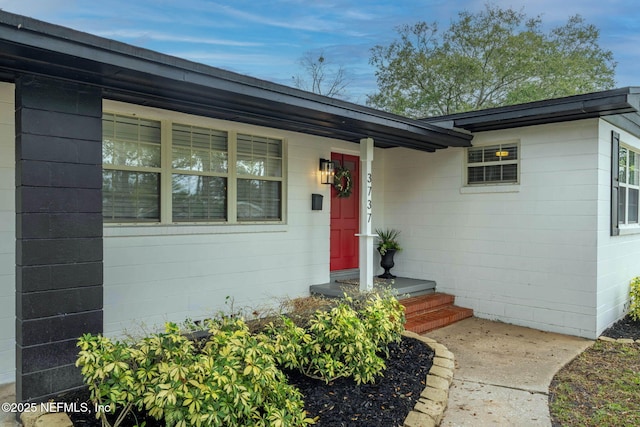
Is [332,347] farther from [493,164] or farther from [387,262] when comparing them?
[493,164]

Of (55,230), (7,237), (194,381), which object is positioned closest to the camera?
(194,381)

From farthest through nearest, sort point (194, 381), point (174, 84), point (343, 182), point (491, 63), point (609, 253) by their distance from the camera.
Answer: point (491, 63) → point (343, 182) → point (609, 253) → point (174, 84) → point (194, 381)

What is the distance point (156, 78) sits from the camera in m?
3.03

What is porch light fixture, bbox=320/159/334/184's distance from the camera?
19.7 ft

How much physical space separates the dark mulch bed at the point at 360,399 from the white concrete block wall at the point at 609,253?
305 centimetres

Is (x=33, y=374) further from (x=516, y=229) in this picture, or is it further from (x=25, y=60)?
(x=516, y=229)

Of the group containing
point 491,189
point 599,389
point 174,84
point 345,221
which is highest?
point 174,84

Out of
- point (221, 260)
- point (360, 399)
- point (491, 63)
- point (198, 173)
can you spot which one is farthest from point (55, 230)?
point (491, 63)

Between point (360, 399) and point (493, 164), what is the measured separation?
13.7ft

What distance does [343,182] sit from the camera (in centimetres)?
641

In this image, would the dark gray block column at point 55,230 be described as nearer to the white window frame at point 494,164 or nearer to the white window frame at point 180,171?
the white window frame at point 180,171

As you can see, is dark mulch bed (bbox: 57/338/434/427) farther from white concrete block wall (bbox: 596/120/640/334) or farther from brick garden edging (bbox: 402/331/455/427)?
white concrete block wall (bbox: 596/120/640/334)

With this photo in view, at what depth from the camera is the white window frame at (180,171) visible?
426 centimetres

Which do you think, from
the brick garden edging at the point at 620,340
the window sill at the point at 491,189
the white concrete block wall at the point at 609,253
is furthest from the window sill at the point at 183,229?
the brick garden edging at the point at 620,340
